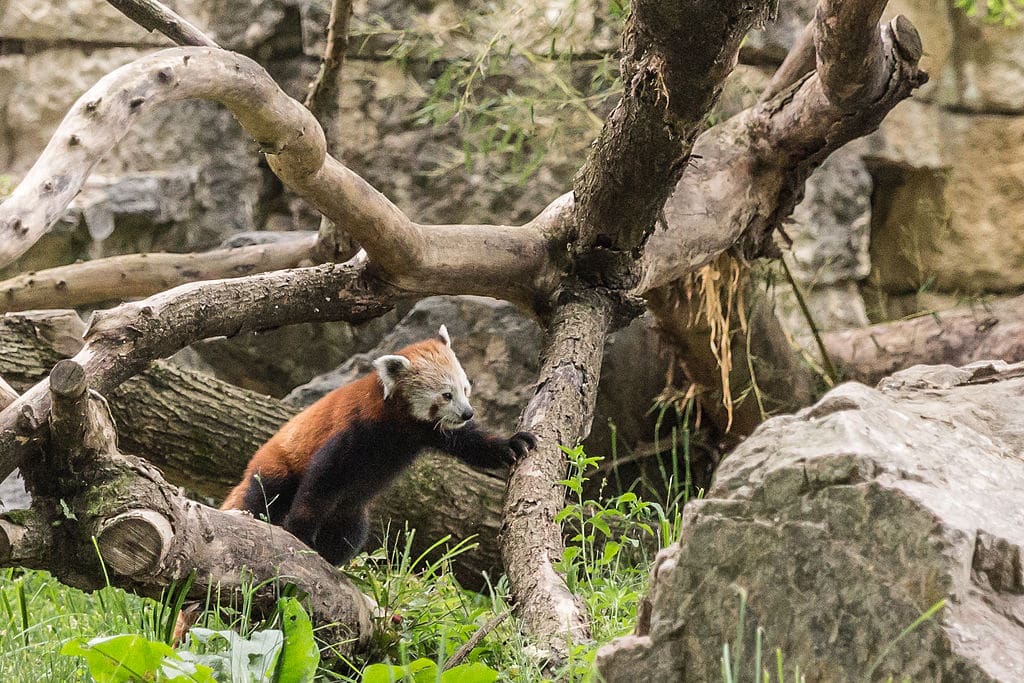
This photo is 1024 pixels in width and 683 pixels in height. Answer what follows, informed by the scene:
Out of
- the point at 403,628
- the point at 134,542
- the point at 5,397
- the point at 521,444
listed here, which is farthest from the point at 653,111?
the point at 5,397

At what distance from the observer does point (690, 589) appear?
1.28 meters

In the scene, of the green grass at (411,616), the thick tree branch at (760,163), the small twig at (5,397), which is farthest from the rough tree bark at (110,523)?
the thick tree branch at (760,163)

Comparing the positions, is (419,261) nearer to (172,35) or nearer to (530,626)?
(172,35)

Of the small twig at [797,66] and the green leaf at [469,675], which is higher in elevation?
the small twig at [797,66]

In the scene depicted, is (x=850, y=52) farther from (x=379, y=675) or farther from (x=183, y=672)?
(x=183, y=672)

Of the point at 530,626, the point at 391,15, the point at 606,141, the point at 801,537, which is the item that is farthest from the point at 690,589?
the point at 391,15

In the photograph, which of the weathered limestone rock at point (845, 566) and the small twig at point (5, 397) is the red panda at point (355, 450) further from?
the weathered limestone rock at point (845, 566)

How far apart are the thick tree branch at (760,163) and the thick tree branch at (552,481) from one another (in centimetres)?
40

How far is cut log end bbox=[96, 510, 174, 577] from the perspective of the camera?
1.86 m

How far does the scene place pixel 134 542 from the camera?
188cm

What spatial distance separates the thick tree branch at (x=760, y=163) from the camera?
307 cm

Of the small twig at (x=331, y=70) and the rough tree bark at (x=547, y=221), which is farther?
the small twig at (x=331, y=70)

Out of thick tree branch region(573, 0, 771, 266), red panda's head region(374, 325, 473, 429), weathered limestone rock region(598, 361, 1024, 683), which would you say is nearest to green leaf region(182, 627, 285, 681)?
weathered limestone rock region(598, 361, 1024, 683)

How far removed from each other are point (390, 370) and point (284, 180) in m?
0.61
